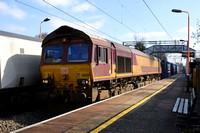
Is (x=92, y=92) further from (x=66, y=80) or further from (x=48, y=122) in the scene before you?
(x=48, y=122)

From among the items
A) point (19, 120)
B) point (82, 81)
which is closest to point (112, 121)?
point (82, 81)

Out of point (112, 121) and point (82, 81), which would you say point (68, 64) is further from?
point (112, 121)

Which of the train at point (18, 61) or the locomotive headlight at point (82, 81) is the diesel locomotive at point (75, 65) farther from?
the train at point (18, 61)

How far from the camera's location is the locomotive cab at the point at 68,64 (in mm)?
7930

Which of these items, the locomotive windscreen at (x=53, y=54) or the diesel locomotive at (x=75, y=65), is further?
the locomotive windscreen at (x=53, y=54)

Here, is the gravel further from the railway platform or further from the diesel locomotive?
the railway platform

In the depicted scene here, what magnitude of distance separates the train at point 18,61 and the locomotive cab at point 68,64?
846 mm

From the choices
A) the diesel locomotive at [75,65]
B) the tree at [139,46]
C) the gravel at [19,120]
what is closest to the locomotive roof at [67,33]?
the diesel locomotive at [75,65]

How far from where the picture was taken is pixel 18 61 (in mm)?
8547

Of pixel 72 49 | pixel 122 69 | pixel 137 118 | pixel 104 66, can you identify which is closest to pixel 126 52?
pixel 122 69

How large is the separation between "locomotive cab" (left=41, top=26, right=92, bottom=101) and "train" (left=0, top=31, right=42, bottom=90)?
85 cm

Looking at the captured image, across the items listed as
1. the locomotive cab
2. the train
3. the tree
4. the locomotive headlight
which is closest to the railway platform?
the locomotive headlight

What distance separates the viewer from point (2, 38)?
7902 mm

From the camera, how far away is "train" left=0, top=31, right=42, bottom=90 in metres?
7.86
